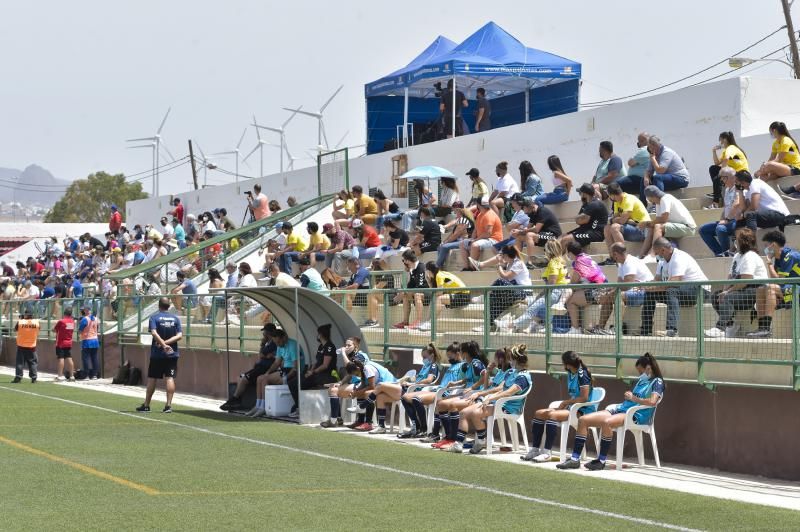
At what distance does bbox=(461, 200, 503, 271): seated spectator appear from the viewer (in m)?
22.1

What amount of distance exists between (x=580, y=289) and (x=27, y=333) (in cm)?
1713

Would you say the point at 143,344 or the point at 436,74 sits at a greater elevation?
the point at 436,74

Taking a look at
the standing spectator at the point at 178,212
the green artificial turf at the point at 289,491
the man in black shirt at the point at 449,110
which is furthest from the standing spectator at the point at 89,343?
the standing spectator at the point at 178,212

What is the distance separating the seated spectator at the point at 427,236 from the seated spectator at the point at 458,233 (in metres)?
0.61

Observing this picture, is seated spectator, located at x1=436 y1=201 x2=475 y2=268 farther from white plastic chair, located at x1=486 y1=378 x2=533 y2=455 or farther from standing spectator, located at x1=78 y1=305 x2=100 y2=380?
standing spectator, located at x1=78 y1=305 x2=100 y2=380

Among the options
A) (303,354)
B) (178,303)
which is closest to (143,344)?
(178,303)

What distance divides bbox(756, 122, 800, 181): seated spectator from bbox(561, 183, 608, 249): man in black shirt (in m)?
2.55

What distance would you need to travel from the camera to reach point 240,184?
4453 centimetres

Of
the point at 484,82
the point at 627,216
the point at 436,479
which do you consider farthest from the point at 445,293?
the point at 484,82

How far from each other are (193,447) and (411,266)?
5934 millimetres

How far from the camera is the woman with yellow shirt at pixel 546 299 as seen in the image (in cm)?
1590

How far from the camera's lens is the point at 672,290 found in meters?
14.0

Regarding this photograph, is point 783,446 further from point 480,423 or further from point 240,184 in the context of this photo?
point 240,184

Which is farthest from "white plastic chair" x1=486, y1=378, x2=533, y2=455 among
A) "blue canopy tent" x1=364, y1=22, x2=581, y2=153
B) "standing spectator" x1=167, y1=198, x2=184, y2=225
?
"standing spectator" x1=167, y1=198, x2=184, y2=225
